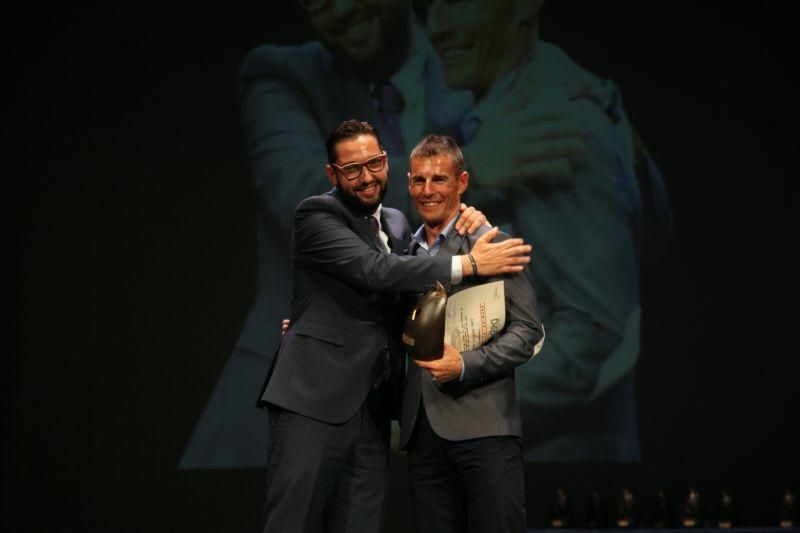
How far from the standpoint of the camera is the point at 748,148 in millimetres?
5199

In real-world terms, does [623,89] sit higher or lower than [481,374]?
higher

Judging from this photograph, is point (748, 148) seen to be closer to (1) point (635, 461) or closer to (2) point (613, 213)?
(2) point (613, 213)

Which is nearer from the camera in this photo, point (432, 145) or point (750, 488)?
point (432, 145)

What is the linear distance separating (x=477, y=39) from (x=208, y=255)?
1.93 meters

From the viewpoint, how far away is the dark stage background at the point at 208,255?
4812mm

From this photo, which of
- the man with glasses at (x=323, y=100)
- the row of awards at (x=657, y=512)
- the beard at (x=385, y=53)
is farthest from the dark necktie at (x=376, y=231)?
the row of awards at (x=657, y=512)

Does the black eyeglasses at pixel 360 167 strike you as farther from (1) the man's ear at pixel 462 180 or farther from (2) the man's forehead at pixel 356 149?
(1) the man's ear at pixel 462 180

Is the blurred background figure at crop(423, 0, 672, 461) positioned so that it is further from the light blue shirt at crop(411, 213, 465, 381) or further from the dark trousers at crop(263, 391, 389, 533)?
the dark trousers at crop(263, 391, 389, 533)

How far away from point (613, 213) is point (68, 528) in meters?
3.42

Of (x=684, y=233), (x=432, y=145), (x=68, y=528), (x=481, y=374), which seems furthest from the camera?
(x=684, y=233)

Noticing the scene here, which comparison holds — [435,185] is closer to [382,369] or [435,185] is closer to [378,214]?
[378,214]

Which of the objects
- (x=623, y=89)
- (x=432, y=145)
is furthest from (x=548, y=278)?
(x=432, y=145)

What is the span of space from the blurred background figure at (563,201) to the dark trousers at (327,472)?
8.08 feet

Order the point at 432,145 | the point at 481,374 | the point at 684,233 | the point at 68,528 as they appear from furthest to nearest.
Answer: the point at 684,233
the point at 68,528
the point at 432,145
the point at 481,374
